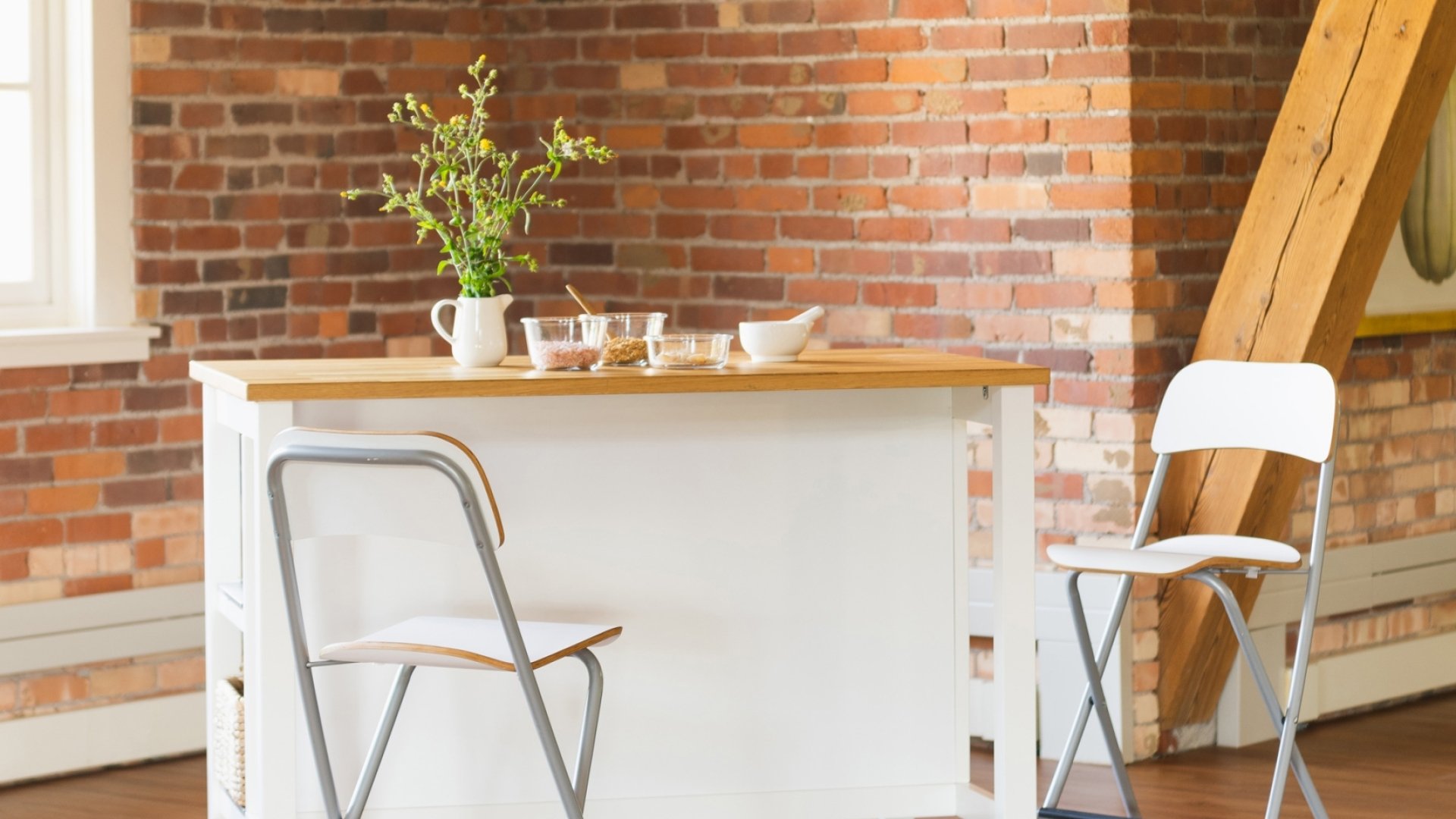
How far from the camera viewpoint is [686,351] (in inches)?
134

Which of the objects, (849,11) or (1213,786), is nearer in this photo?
(1213,786)

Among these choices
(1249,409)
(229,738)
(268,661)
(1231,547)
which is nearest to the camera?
(268,661)

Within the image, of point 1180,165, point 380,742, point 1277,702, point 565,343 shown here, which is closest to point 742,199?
point 1180,165

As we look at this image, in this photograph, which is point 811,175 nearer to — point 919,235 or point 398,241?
point 919,235

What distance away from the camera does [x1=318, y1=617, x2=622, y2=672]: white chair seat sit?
10.0 feet

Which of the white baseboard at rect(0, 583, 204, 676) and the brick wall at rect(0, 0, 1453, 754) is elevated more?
the brick wall at rect(0, 0, 1453, 754)

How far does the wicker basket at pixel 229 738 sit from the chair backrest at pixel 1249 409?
200 cm

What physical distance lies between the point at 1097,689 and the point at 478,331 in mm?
1526

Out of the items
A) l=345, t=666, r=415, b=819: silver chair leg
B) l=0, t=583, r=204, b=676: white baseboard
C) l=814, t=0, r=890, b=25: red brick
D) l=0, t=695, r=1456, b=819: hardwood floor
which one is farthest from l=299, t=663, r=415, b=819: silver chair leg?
l=814, t=0, r=890, b=25: red brick

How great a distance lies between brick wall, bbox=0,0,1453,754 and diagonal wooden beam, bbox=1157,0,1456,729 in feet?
0.57

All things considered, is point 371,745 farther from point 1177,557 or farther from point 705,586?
point 1177,557

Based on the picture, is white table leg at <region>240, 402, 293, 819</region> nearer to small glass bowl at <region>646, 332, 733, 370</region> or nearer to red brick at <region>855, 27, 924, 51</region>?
small glass bowl at <region>646, 332, 733, 370</region>

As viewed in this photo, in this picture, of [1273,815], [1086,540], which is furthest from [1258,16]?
[1273,815]

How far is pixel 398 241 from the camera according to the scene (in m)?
5.12
